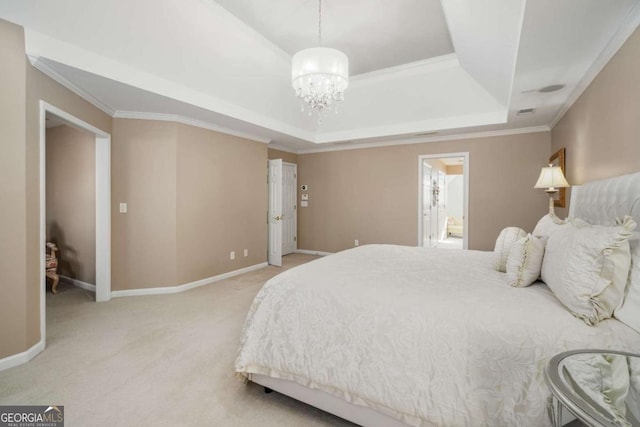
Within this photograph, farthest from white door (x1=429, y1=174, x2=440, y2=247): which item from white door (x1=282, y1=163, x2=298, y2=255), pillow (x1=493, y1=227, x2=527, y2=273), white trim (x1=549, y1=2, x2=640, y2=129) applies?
pillow (x1=493, y1=227, x2=527, y2=273)

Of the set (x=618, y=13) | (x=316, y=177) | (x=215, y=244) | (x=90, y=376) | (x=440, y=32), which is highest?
(x=440, y=32)

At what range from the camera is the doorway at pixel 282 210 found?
5.49m

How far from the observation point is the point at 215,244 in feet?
14.9

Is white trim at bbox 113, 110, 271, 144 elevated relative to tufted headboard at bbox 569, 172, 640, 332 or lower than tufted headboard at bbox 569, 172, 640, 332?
elevated

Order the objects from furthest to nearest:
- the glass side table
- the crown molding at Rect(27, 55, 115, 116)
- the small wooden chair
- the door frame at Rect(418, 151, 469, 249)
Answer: the door frame at Rect(418, 151, 469, 249) → the small wooden chair → the crown molding at Rect(27, 55, 115, 116) → the glass side table

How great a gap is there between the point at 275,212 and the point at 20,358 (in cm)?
376

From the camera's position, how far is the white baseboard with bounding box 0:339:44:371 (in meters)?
2.16

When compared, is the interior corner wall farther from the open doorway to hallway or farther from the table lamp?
the table lamp

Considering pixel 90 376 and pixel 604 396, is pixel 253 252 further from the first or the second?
pixel 604 396

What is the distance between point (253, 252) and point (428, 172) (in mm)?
3847

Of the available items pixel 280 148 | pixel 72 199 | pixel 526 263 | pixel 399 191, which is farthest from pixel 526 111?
pixel 72 199

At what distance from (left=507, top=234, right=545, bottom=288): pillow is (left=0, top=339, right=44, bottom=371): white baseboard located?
11.6ft

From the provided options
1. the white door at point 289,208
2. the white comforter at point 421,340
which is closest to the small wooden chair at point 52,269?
the white comforter at point 421,340

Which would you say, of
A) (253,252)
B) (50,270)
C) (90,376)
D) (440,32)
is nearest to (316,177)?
(253,252)
